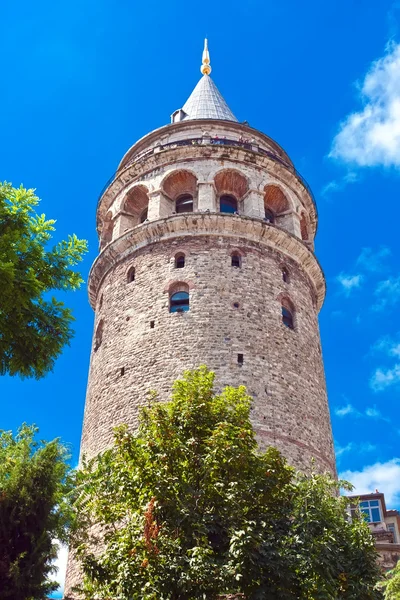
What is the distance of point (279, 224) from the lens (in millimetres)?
26672

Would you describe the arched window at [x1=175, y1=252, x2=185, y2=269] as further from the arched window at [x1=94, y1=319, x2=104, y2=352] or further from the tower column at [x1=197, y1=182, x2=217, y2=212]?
the arched window at [x1=94, y1=319, x2=104, y2=352]

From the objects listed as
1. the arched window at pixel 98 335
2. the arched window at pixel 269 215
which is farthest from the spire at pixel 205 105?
the arched window at pixel 98 335

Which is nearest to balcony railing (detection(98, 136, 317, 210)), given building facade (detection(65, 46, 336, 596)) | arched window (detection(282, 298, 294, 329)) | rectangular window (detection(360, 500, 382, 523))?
building facade (detection(65, 46, 336, 596))

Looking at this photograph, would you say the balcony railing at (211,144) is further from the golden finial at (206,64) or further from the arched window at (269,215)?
the golden finial at (206,64)

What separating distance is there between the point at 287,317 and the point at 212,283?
288 centimetres

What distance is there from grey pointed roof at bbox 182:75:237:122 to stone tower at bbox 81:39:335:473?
680 millimetres

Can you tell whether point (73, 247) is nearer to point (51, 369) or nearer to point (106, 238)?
point (51, 369)

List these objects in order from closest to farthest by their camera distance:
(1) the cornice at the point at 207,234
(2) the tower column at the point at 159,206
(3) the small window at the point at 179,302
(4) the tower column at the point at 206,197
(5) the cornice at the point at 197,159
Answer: (3) the small window at the point at 179,302, (1) the cornice at the point at 207,234, (4) the tower column at the point at 206,197, (2) the tower column at the point at 159,206, (5) the cornice at the point at 197,159

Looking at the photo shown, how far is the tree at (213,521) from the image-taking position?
11.5 m

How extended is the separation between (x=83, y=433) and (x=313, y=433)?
23.1 ft

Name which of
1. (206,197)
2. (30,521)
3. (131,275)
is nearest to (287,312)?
(206,197)

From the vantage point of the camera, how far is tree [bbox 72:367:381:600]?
1152cm

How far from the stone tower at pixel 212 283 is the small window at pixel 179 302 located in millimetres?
35

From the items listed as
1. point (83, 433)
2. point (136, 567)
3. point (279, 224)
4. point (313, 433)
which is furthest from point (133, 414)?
point (279, 224)
